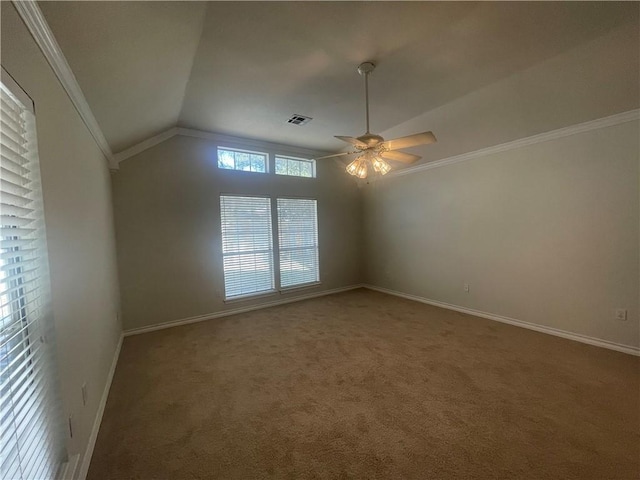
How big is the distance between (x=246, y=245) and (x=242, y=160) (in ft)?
4.81

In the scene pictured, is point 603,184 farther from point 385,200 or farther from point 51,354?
point 51,354

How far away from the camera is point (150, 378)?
8.73 feet

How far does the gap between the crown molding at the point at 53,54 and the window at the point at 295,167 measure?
2891 millimetres

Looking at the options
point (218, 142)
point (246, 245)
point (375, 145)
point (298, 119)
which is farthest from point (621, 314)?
point (218, 142)

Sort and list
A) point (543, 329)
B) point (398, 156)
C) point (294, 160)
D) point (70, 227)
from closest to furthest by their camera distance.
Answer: point (70, 227), point (398, 156), point (543, 329), point (294, 160)

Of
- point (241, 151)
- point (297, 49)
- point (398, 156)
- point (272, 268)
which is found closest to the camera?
point (297, 49)

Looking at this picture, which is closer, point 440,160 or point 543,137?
point 543,137

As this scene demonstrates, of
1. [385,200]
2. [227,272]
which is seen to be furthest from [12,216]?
[385,200]

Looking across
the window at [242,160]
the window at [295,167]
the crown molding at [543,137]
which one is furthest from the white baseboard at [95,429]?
the crown molding at [543,137]

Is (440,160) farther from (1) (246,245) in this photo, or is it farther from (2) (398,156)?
(1) (246,245)

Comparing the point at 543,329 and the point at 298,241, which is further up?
the point at 298,241

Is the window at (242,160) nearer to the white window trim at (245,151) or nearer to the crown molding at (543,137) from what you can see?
the white window trim at (245,151)

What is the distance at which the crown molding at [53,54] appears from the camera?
1181mm

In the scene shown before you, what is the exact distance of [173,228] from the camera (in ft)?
13.2
